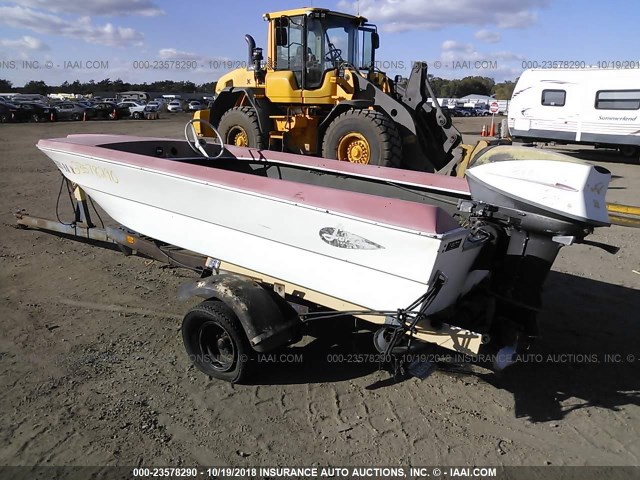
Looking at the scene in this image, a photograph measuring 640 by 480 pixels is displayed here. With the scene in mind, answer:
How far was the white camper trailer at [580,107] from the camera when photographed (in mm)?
14250

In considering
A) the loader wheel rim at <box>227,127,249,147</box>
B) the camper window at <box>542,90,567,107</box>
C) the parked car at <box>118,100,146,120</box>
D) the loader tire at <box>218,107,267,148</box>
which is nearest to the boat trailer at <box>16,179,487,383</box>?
the loader tire at <box>218,107,267,148</box>

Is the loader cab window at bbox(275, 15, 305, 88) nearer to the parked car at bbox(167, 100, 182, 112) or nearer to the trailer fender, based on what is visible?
the trailer fender

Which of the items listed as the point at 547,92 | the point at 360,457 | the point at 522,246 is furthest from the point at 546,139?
the point at 360,457

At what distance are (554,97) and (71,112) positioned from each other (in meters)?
26.1

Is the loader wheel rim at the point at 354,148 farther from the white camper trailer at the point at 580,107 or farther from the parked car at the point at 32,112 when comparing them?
the parked car at the point at 32,112

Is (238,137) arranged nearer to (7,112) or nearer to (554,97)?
(554,97)

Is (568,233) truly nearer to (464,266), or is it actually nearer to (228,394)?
(464,266)

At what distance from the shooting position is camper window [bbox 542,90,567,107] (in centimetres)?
1531

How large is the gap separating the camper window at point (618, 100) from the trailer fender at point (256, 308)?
14.4m

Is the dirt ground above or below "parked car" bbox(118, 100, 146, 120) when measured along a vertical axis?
below

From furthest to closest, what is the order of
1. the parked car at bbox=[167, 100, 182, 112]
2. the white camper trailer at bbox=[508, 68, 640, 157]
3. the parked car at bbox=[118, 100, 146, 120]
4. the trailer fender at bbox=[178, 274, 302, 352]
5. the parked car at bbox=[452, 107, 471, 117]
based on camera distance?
the parked car at bbox=[452, 107, 471, 117]
the parked car at bbox=[167, 100, 182, 112]
the parked car at bbox=[118, 100, 146, 120]
the white camper trailer at bbox=[508, 68, 640, 157]
the trailer fender at bbox=[178, 274, 302, 352]

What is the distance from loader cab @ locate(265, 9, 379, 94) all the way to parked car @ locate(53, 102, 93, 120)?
80.4 ft

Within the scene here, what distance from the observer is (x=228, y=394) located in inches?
130

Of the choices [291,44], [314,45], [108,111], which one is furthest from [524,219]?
[108,111]
